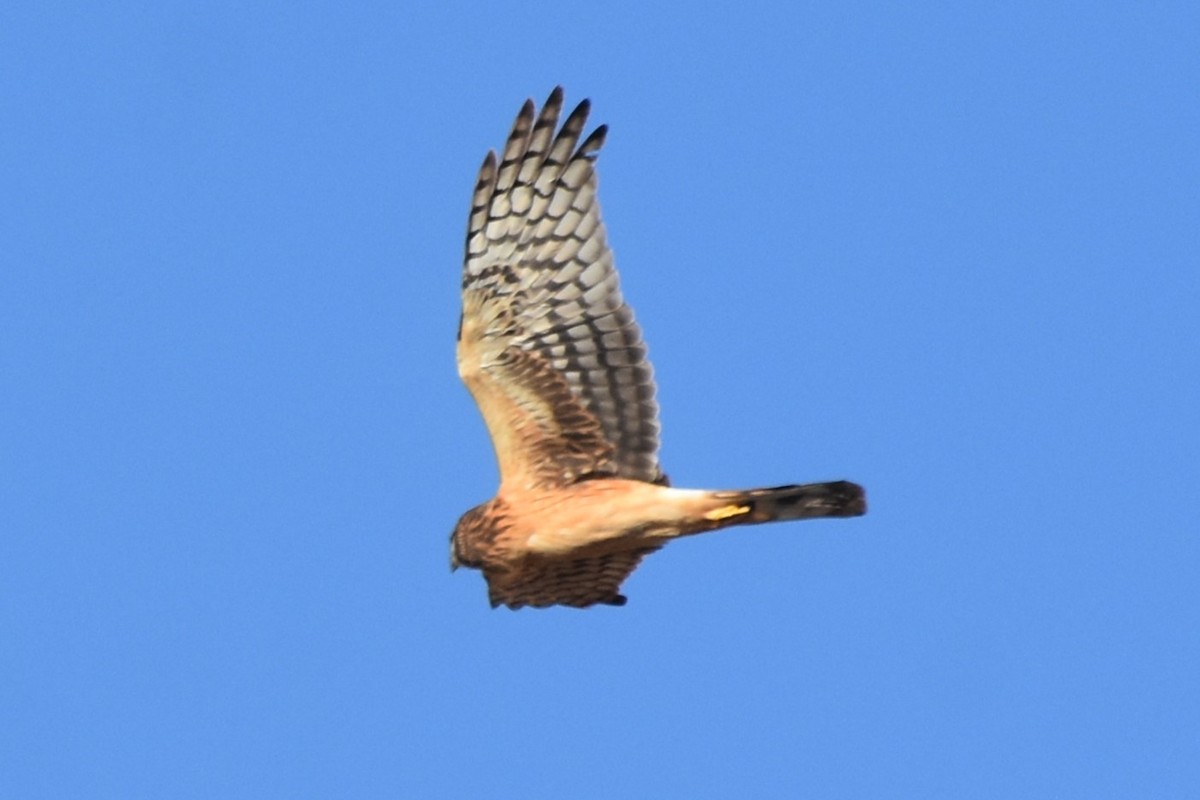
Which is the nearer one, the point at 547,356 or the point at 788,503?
the point at 788,503

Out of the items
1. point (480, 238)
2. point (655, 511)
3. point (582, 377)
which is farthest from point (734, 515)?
point (480, 238)

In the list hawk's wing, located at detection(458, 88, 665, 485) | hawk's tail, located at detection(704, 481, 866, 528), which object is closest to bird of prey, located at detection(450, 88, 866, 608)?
hawk's wing, located at detection(458, 88, 665, 485)

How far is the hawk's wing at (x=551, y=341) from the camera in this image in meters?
10.2

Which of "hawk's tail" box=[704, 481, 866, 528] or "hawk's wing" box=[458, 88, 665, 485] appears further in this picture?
"hawk's wing" box=[458, 88, 665, 485]

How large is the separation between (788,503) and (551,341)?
4.85 feet

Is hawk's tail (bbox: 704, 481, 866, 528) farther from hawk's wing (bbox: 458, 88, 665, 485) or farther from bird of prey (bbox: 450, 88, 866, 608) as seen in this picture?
hawk's wing (bbox: 458, 88, 665, 485)

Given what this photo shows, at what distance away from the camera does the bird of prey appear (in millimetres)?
10133

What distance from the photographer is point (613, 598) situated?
11.2 m

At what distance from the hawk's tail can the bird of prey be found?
44cm

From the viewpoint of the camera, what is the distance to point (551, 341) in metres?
10.2

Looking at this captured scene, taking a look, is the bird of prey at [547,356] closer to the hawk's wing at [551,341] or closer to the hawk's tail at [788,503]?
the hawk's wing at [551,341]

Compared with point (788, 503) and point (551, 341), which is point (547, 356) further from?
point (788, 503)

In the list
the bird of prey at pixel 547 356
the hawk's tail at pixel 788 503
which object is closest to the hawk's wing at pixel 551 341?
the bird of prey at pixel 547 356

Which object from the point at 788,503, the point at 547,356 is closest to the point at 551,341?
the point at 547,356
